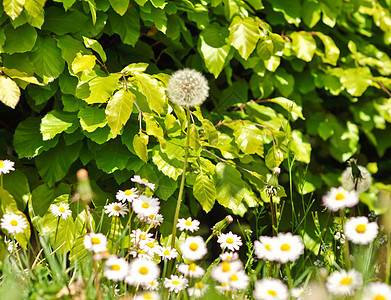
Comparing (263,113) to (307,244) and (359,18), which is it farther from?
(359,18)

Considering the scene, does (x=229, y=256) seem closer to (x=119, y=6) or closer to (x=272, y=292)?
(x=272, y=292)

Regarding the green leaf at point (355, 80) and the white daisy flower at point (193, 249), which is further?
the green leaf at point (355, 80)

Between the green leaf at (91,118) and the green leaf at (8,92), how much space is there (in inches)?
7.9

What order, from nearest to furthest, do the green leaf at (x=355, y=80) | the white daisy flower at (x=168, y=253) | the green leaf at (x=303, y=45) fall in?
the white daisy flower at (x=168, y=253) → the green leaf at (x=303, y=45) → the green leaf at (x=355, y=80)

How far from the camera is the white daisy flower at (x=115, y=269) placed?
822mm

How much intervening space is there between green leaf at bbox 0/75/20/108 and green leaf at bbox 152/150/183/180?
46 cm

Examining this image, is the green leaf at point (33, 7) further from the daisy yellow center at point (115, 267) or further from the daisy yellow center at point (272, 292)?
the daisy yellow center at point (272, 292)

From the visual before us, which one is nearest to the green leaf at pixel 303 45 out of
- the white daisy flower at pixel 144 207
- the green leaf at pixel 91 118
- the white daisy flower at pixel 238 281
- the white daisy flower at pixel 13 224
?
the green leaf at pixel 91 118

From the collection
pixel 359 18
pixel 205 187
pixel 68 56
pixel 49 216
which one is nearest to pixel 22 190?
pixel 49 216

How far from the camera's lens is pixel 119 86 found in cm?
136

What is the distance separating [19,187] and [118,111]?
0.51 meters

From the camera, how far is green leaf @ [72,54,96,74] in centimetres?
128

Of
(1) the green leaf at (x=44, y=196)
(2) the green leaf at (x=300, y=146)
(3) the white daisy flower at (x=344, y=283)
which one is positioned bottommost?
(2) the green leaf at (x=300, y=146)

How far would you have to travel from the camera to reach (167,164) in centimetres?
137
